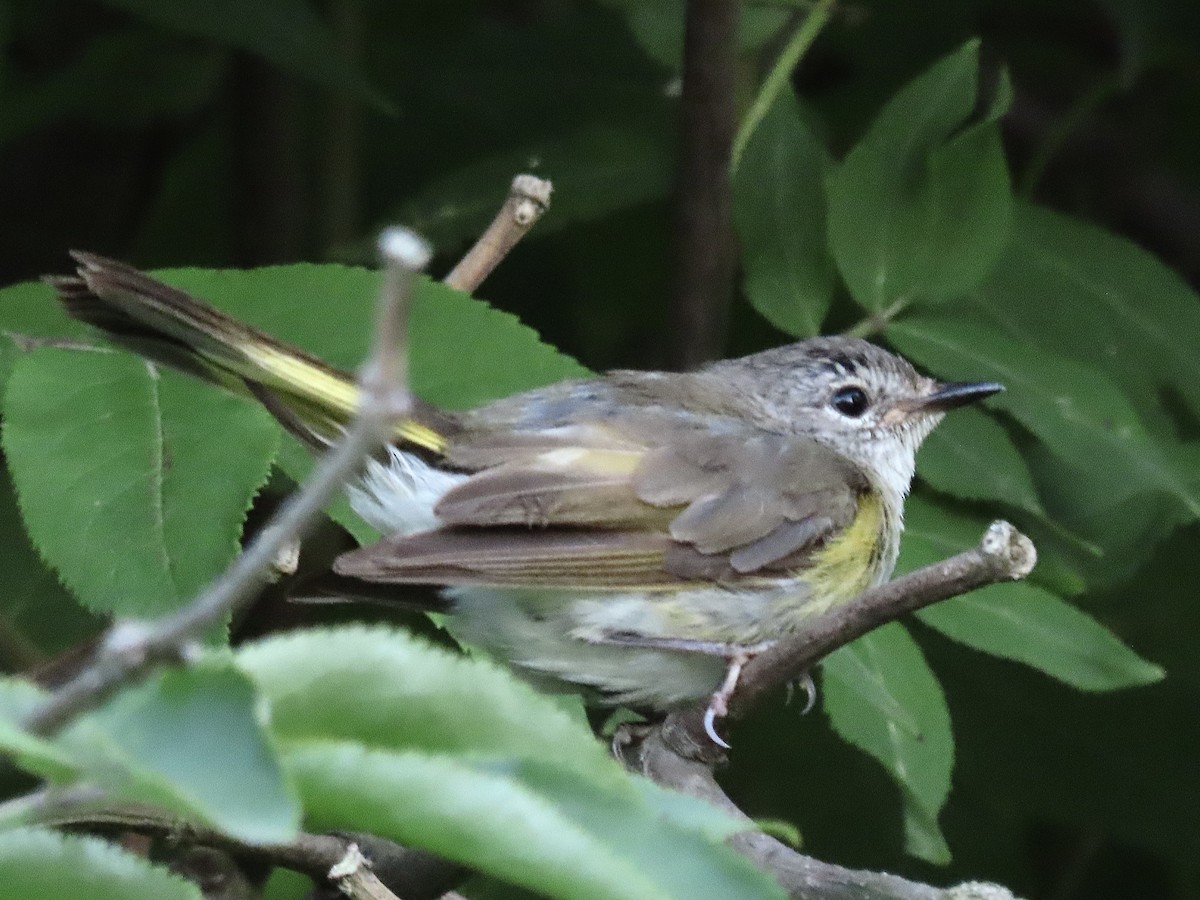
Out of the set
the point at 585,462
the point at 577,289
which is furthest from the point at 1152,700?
the point at 577,289

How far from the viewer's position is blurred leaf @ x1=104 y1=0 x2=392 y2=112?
323 cm

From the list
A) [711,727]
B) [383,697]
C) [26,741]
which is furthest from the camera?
[711,727]

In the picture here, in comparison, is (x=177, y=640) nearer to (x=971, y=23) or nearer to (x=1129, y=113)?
(x=971, y=23)

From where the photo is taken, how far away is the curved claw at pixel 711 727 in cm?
194

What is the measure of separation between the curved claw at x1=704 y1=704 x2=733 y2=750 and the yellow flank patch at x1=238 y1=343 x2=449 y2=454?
2.16ft

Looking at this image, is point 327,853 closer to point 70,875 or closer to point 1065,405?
point 70,875

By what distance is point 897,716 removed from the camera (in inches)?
91.7

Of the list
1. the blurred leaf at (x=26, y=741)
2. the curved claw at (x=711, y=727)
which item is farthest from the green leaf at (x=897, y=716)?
the blurred leaf at (x=26, y=741)

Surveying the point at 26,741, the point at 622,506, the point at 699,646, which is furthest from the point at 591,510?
the point at 26,741

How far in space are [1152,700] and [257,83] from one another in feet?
8.78

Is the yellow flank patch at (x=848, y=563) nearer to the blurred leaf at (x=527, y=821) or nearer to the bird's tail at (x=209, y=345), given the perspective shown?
the bird's tail at (x=209, y=345)

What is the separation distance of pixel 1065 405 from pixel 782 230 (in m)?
0.54

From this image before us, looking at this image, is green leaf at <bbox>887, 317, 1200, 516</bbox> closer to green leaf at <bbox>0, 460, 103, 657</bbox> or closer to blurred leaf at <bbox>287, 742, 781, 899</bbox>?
green leaf at <bbox>0, 460, 103, 657</bbox>

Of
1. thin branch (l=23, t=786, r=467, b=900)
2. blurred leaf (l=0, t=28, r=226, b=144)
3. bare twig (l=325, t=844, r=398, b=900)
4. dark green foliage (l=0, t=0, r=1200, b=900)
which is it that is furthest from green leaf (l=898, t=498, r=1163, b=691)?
blurred leaf (l=0, t=28, r=226, b=144)
